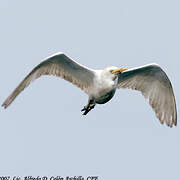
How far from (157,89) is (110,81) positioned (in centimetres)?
297

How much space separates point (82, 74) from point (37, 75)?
1.53 meters

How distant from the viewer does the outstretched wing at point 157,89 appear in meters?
19.4

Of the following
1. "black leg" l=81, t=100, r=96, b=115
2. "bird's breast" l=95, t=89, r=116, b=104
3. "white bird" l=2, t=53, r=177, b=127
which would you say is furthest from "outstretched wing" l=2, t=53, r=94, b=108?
"bird's breast" l=95, t=89, r=116, b=104

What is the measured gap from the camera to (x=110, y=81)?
17.4 metres

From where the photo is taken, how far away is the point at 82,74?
60.0ft

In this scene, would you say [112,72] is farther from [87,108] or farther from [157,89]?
[157,89]

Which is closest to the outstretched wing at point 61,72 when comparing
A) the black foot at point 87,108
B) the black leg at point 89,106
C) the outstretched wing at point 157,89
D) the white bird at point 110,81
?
the white bird at point 110,81

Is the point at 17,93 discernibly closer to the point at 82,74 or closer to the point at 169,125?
the point at 82,74

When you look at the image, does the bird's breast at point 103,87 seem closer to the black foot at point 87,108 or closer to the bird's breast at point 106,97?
the bird's breast at point 106,97

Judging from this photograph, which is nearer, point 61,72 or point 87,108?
point 61,72

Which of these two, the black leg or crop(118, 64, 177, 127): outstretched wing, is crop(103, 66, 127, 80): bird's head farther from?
crop(118, 64, 177, 127): outstretched wing

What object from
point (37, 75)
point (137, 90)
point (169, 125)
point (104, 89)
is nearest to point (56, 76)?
point (37, 75)

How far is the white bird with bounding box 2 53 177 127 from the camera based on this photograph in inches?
691

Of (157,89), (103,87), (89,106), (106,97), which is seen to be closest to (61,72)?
(89,106)
